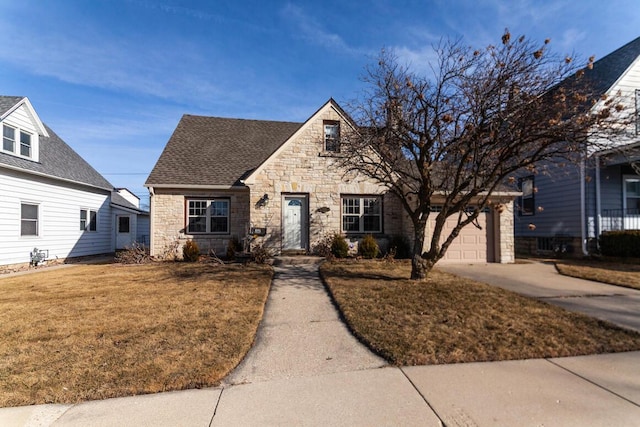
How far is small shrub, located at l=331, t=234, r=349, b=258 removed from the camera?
12305 millimetres

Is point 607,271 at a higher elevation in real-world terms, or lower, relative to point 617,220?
lower

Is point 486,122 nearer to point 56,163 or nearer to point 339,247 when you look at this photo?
point 339,247

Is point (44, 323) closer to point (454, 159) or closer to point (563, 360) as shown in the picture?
point (563, 360)

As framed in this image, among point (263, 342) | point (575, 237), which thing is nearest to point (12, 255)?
point (263, 342)

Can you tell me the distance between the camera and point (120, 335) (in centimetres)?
481

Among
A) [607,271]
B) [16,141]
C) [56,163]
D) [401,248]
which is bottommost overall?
[607,271]

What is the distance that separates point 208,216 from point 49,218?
652 cm

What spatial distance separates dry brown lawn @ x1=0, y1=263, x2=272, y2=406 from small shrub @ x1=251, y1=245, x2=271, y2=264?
9.32ft

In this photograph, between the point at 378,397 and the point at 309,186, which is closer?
the point at 378,397

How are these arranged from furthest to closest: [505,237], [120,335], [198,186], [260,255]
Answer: [198,186] → [505,237] → [260,255] → [120,335]

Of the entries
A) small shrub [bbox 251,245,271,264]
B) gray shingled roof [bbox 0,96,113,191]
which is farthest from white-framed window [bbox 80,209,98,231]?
small shrub [bbox 251,245,271,264]

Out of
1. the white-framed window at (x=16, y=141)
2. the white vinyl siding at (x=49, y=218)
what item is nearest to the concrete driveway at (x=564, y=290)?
the white vinyl siding at (x=49, y=218)

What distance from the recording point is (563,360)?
157 inches

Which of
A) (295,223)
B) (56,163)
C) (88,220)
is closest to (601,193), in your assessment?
(295,223)
